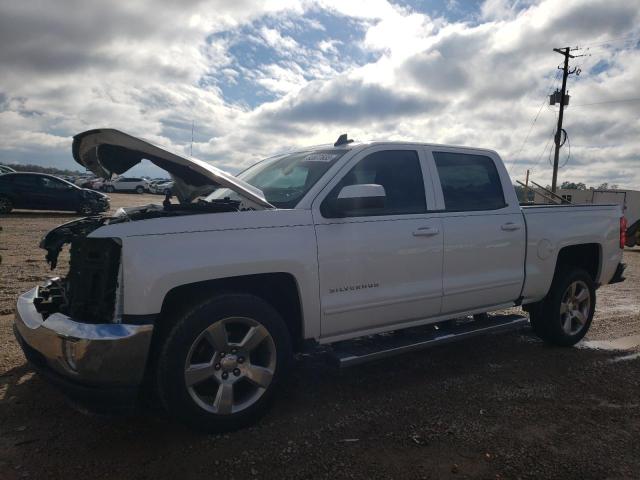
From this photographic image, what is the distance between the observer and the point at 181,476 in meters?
2.76

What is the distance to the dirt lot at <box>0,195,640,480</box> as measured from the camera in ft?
9.42

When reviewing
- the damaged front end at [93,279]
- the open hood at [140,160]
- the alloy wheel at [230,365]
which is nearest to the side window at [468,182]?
the open hood at [140,160]

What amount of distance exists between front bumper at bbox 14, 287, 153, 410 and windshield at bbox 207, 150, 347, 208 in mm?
1430

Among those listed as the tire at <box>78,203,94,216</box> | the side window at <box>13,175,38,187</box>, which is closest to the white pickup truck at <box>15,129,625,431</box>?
the tire at <box>78,203,94,216</box>

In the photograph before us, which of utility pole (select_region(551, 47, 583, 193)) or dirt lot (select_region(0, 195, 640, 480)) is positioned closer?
dirt lot (select_region(0, 195, 640, 480))

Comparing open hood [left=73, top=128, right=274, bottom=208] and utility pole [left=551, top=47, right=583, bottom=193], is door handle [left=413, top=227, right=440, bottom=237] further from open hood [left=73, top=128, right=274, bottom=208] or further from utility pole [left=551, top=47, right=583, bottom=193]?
utility pole [left=551, top=47, right=583, bottom=193]

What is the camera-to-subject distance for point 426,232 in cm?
397

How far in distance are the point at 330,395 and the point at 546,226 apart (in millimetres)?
2763

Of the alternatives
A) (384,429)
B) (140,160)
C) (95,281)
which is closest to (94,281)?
(95,281)

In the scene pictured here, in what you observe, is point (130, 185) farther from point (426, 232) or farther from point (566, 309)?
point (426, 232)

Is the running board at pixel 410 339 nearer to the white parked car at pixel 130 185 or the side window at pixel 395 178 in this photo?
A: the side window at pixel 395 178

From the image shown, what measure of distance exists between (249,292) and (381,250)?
1033 millimetres

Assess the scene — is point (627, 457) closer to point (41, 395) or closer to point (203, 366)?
point (203, 366)

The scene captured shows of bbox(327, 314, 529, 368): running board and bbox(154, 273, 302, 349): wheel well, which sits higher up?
bbox(154, 273, 302, 349): wheel well
